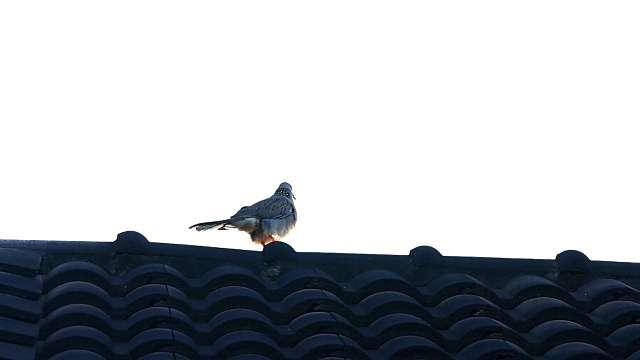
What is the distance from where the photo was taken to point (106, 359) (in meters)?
4.43

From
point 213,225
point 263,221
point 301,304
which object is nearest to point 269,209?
point 263,221

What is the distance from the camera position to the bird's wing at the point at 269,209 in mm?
10430

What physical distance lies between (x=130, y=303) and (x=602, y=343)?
2.33 meters

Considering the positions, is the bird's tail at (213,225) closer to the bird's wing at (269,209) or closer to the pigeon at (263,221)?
the pigeon at (263,221)

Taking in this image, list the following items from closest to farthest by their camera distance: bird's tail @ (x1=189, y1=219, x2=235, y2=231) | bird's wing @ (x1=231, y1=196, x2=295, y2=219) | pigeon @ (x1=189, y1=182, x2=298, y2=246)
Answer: bird's tail @ (x1=189, y1=219, x2=235, y2=231) → pigeon @ (x1=189, y1=182, x2=298, y2=246) → bird's wing @ (x1=231, y1=196, x2=295, y2=219)

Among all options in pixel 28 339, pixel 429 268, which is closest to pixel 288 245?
pixel 429 268

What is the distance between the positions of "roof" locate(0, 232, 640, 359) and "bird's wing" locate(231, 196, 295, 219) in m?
4.78

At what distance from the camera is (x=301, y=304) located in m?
5.06

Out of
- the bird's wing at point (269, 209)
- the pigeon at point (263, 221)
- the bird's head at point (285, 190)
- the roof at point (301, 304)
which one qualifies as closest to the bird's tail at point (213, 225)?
the pigeon at point (263, 221)

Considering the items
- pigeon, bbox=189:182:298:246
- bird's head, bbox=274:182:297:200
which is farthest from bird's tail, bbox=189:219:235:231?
bird's head, bbox=274:182:297:200

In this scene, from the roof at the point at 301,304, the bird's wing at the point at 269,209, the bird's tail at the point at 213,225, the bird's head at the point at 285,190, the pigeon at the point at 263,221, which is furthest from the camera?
the bird's head at the point at 285,190

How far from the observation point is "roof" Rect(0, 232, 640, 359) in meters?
4.61

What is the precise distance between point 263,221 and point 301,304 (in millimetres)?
5460

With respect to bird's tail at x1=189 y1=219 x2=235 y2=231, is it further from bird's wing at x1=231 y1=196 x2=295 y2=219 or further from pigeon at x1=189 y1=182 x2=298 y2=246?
bird's wing at x1=231 y1=196 x2=295 y2=219
